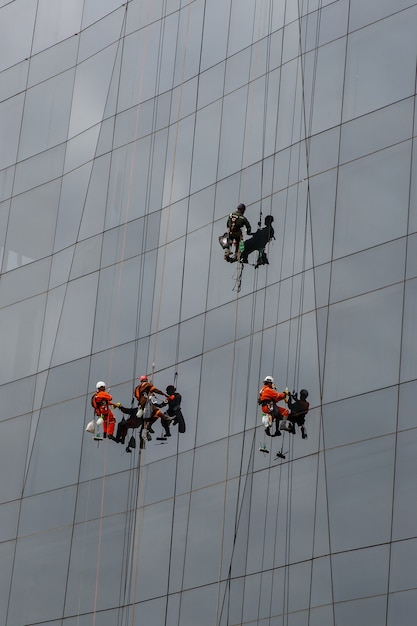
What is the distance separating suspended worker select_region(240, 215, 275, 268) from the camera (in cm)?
3369

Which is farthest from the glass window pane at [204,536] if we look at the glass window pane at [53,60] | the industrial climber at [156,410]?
the glass window pane at [53,60]

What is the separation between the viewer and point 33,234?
143 feet

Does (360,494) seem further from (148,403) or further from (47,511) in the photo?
(47,511)

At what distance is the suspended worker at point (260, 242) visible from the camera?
111ft

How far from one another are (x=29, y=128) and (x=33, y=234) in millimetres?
3249

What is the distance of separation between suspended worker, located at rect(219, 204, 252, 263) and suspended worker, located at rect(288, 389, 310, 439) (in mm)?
3489

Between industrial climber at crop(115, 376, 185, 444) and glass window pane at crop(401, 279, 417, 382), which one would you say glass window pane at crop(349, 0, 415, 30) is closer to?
glass window pane at crop(401, 279, 417, 382)

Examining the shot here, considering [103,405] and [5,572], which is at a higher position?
[103,405]

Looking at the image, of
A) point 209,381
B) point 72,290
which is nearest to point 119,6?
point 72,290

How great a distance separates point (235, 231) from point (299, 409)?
159 inches

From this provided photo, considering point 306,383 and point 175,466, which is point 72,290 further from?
point 306,383

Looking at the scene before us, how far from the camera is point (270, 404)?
105ft

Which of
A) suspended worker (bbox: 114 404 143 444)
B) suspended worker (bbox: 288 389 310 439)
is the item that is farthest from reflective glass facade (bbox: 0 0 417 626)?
suspended worker (bbox: 114 404 143 444)

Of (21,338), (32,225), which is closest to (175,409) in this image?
(21,338)
